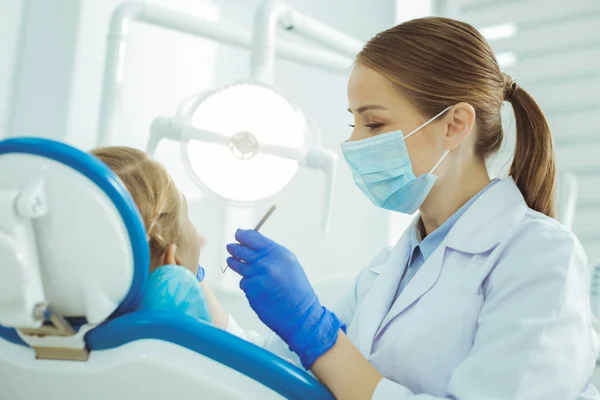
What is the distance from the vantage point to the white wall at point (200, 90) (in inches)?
76.3

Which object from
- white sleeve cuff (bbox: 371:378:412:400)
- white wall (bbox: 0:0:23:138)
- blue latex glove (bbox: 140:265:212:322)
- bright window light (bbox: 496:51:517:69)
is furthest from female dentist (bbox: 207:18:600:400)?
bright window light (bbox: 496:51:517:69)

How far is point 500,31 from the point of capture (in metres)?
2.63

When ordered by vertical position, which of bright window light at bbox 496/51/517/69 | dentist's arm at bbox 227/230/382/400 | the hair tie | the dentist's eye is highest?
bright window light at bbox 496/51/517/69

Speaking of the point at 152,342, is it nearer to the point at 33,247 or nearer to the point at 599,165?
the point at 33,247

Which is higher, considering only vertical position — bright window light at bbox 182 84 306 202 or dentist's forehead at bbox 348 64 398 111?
dentist's forehead at bbox 348 64 398 111

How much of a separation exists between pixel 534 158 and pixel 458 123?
186 mm

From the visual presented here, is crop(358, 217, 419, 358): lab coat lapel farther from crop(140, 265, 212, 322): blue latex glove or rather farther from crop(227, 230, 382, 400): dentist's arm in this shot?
crop(140, 265, 212, 322): blue latex glove

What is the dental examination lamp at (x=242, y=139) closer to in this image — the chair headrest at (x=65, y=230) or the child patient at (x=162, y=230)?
the child patient at (x=162, y=230)

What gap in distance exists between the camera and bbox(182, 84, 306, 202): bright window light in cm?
158

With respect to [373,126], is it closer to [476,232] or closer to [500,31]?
[476,232]

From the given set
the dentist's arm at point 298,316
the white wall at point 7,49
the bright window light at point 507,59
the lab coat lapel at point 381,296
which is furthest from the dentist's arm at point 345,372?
the bright window light at point 507,59

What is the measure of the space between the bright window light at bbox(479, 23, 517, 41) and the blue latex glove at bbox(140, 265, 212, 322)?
2.07 metres

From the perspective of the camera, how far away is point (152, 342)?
805 millimetres

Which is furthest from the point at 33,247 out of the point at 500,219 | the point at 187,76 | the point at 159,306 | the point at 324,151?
the point at 187,76
